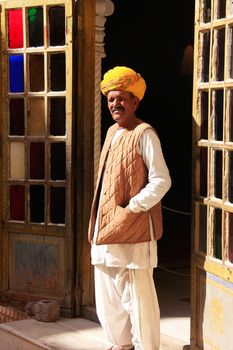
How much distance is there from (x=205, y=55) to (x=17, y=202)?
2344mm

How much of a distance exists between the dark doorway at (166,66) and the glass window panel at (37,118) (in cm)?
378

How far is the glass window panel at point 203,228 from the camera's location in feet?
15.0

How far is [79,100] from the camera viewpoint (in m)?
5.74

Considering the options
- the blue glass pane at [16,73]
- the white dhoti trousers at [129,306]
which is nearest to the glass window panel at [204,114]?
the white dhoti trousers at [129,306]

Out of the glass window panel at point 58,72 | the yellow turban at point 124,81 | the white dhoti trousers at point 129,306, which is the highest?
the glass window panel at point 58,72

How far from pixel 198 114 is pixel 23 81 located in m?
2.02

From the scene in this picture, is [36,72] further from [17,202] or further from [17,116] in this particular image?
[17,202]

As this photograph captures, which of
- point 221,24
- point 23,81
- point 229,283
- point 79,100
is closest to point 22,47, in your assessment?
point 23,81

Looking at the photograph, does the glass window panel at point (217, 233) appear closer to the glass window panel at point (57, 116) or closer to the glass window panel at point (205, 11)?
the glass window panel at point (205, 11)

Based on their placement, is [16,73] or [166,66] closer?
[16,73]

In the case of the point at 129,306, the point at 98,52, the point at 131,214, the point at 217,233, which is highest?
the point at 98,52

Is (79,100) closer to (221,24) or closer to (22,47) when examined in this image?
(22,47)

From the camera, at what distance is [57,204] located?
19.5 feet

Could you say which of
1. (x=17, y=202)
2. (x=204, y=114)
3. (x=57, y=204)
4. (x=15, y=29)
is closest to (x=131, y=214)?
(x=204, y=114)
